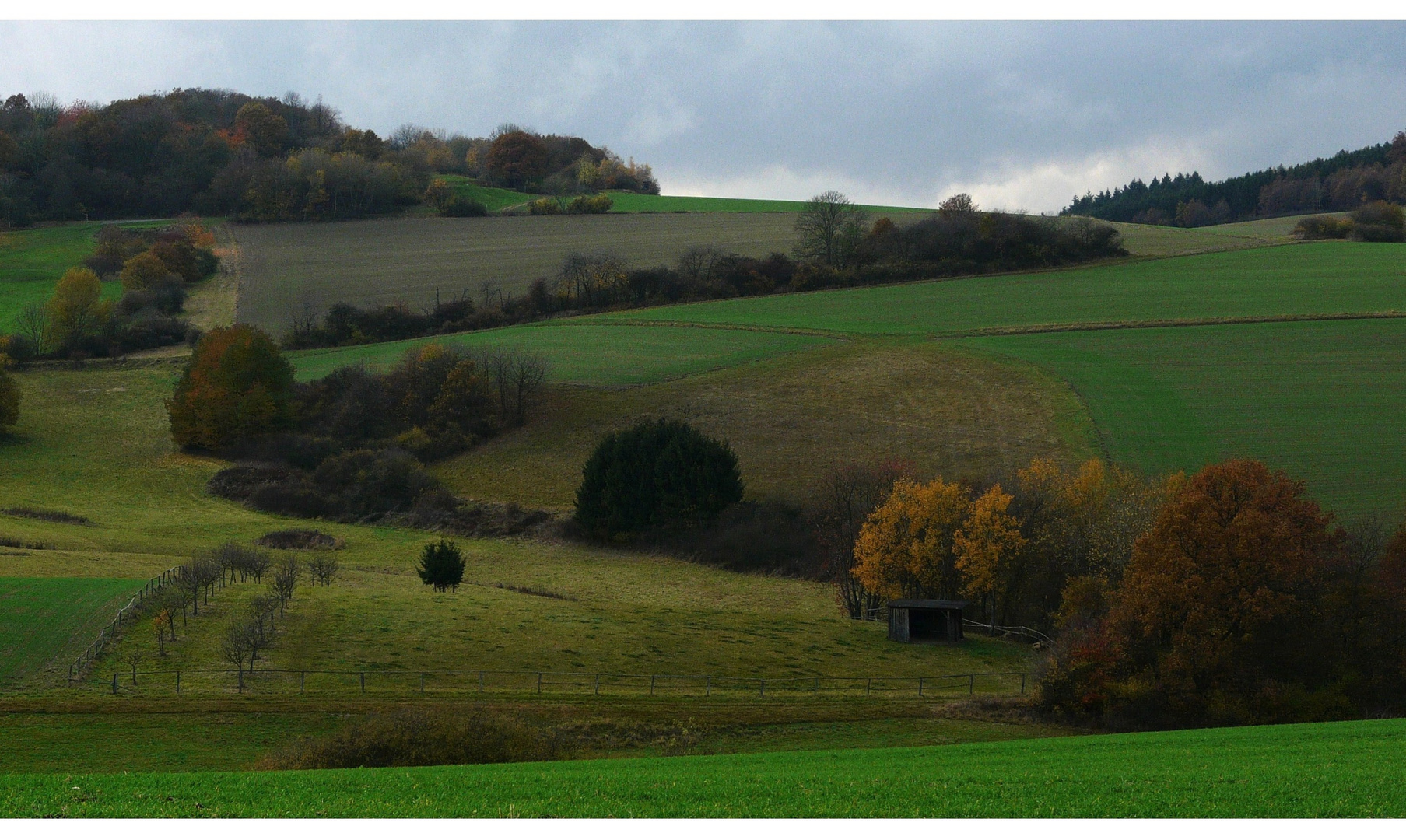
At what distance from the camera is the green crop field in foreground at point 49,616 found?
3444cm

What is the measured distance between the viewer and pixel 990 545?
53625 millimetres

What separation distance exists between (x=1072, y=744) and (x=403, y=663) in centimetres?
2161

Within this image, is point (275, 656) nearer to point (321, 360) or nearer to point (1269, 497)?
point (1269, 497)

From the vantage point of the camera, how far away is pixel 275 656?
3731cm

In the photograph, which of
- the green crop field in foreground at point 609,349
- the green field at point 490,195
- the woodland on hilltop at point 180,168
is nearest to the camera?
the green crop field in foreground at point 609,349

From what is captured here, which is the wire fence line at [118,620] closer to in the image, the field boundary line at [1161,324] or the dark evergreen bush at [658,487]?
the dark evergreen bush at [658,487]

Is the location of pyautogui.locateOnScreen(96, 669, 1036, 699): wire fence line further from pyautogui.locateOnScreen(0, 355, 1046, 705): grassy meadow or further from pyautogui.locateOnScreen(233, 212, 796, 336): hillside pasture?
pyautogui.locateOnScreen(233, 212, 796, 336): hillside pasture

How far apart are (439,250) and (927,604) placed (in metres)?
91.1

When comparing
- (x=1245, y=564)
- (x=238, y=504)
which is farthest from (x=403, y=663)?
(x=238, y=504)

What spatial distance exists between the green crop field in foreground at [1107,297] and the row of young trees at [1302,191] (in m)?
56.8

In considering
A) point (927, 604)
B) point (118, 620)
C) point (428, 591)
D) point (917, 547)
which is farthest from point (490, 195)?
point (118, 620)

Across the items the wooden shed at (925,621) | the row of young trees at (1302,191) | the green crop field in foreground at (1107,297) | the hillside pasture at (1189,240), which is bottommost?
the wooden shed at (925,621)

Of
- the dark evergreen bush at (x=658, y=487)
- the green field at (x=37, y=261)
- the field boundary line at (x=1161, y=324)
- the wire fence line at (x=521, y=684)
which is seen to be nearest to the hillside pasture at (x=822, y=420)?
→ the dark evergreen bush at (x=658, y=487)

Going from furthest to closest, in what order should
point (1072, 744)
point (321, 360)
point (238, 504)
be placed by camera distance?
point (321, 360) → point (238, 504) → point (1072, 744)
